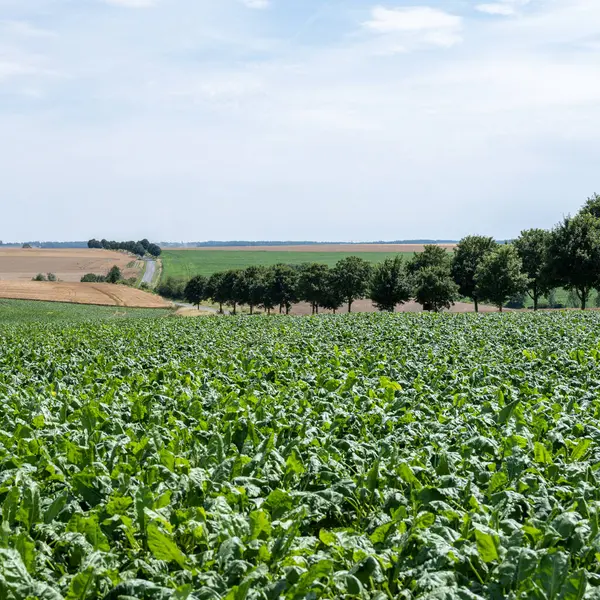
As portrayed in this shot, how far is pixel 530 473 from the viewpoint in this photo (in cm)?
592

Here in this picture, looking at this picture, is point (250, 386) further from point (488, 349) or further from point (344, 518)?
point (488, 349)

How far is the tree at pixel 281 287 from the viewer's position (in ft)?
313

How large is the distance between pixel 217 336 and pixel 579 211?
52149 millimetres

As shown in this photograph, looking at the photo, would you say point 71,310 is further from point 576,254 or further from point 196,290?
point 576,254

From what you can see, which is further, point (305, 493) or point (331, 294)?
point (331, 294)

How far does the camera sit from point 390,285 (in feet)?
213

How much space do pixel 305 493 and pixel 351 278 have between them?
7389 cm

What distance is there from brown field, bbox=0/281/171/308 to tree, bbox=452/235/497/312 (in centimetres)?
5352

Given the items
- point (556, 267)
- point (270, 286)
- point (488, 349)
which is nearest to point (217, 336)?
point (488, 349)

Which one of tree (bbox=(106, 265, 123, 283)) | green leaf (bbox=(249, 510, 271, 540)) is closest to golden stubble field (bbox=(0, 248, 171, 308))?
tree (bbox=(106, 265, 123, 283))

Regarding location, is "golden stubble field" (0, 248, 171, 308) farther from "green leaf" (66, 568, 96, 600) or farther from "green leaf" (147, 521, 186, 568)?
"green leaf" (66, 568, 96, 600)

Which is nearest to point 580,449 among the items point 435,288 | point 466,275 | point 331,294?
point 435,288

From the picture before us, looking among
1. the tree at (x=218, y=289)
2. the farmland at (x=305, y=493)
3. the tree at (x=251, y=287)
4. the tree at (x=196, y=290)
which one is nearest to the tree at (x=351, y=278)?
the tree at (x=251, y=287)

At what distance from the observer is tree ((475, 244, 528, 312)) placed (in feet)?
188
